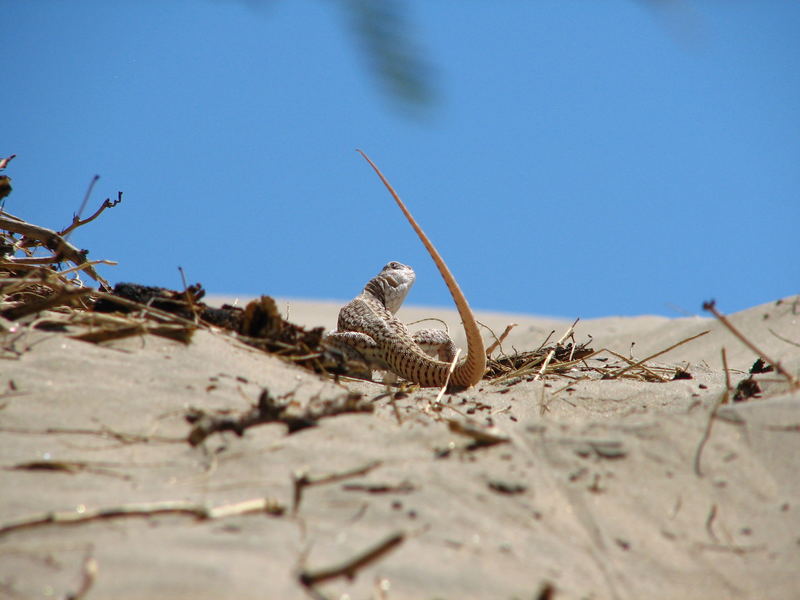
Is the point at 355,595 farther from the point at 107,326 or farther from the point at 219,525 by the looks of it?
the point at 107,326

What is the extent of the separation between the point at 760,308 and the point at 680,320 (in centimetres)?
181

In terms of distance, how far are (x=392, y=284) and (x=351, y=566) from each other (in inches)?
289

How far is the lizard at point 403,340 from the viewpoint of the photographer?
11.9ft

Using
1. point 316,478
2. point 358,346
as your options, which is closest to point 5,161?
point 358,346

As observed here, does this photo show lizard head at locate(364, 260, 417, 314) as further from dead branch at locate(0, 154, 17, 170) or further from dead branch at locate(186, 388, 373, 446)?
dead branch at locate(186, 388, 373, 446)

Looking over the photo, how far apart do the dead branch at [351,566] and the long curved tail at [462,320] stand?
6.10ft

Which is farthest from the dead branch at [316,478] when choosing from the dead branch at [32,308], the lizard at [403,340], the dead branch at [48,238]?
the dead branch at [48,238]

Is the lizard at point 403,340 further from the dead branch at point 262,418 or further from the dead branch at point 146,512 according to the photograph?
the dead branch at point 146,512

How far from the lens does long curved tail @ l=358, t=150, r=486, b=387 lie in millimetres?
3424

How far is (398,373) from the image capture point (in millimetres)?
5992

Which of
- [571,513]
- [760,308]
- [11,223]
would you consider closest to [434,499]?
[571,513]

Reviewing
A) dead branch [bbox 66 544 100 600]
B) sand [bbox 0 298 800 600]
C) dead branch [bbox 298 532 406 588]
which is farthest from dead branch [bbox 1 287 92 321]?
dead branch [bbox 298 532 406 588]

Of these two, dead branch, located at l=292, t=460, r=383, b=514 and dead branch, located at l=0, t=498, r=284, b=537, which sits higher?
dead branch, located at l=292, t=460, r=383, b=514

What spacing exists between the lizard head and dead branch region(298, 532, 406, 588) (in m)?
7.14
